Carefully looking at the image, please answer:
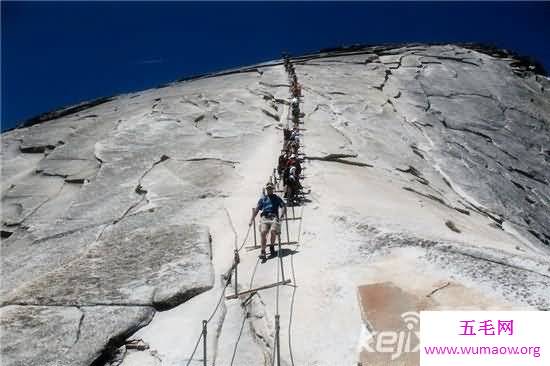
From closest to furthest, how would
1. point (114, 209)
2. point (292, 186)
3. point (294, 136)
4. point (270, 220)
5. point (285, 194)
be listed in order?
point (270, 220) → point (292, 186) → point (285, 194) → point (114, 209) → point (294, 136)

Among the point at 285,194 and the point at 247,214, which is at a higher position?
the point at 285,194

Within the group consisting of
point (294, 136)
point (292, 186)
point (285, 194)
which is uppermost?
point (294, 136)

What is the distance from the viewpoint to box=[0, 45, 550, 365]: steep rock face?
31.1 feet

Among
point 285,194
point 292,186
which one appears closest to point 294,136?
point 285,194

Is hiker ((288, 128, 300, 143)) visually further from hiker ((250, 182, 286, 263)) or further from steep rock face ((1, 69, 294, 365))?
hiker ((250, 182, 286, 263))

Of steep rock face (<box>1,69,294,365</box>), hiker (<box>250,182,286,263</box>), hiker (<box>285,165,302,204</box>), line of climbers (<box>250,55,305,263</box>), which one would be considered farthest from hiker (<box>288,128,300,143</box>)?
hiker (<box>250,182,286,263</box>)

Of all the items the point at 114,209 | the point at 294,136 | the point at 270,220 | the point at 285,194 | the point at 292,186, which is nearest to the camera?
the point at 270,220

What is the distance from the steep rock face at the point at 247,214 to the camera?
9469 mm

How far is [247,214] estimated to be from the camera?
614 inches

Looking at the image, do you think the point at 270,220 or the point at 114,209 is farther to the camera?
the point at 114,209

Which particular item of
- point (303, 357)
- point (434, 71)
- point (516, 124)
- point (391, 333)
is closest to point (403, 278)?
point (391, 333)

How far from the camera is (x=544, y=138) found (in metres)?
34.1

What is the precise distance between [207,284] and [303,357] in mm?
3372

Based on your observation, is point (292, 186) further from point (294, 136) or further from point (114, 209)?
point (294, 136)
